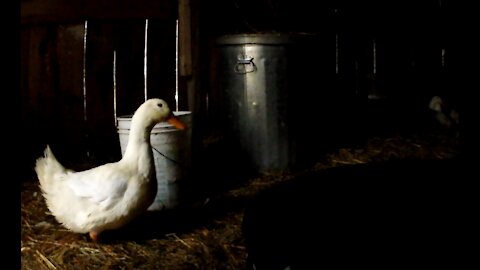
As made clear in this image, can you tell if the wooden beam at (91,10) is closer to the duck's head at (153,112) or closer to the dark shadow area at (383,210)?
the duck's head at (153,112)

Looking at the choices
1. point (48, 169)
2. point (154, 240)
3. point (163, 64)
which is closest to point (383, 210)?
point (154, 240)

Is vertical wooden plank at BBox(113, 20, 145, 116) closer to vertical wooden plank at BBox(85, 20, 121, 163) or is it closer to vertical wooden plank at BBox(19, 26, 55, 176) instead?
vertical wooden plank at BBox(85, 20, 121, 163)

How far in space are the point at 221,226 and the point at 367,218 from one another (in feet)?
3.68

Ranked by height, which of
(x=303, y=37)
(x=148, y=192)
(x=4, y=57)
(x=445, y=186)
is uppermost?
(x=303, y=37)

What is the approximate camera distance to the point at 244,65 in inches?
132

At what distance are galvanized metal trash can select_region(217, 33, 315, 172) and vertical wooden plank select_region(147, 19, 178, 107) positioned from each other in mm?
754

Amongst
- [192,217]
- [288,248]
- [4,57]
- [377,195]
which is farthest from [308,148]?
[4,57]

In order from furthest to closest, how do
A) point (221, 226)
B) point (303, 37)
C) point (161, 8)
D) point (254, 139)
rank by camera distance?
1. point (161, 8)
2. point (254, 139)
3. point (303, 37)
4. point (221, 226)

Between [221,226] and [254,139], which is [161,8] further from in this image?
[221,226]

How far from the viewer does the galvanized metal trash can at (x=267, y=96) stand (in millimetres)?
3279

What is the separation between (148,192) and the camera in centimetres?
225

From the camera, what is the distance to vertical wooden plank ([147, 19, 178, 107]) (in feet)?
13.2

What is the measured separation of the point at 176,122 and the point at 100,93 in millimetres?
1791

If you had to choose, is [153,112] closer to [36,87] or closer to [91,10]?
[91,10]
